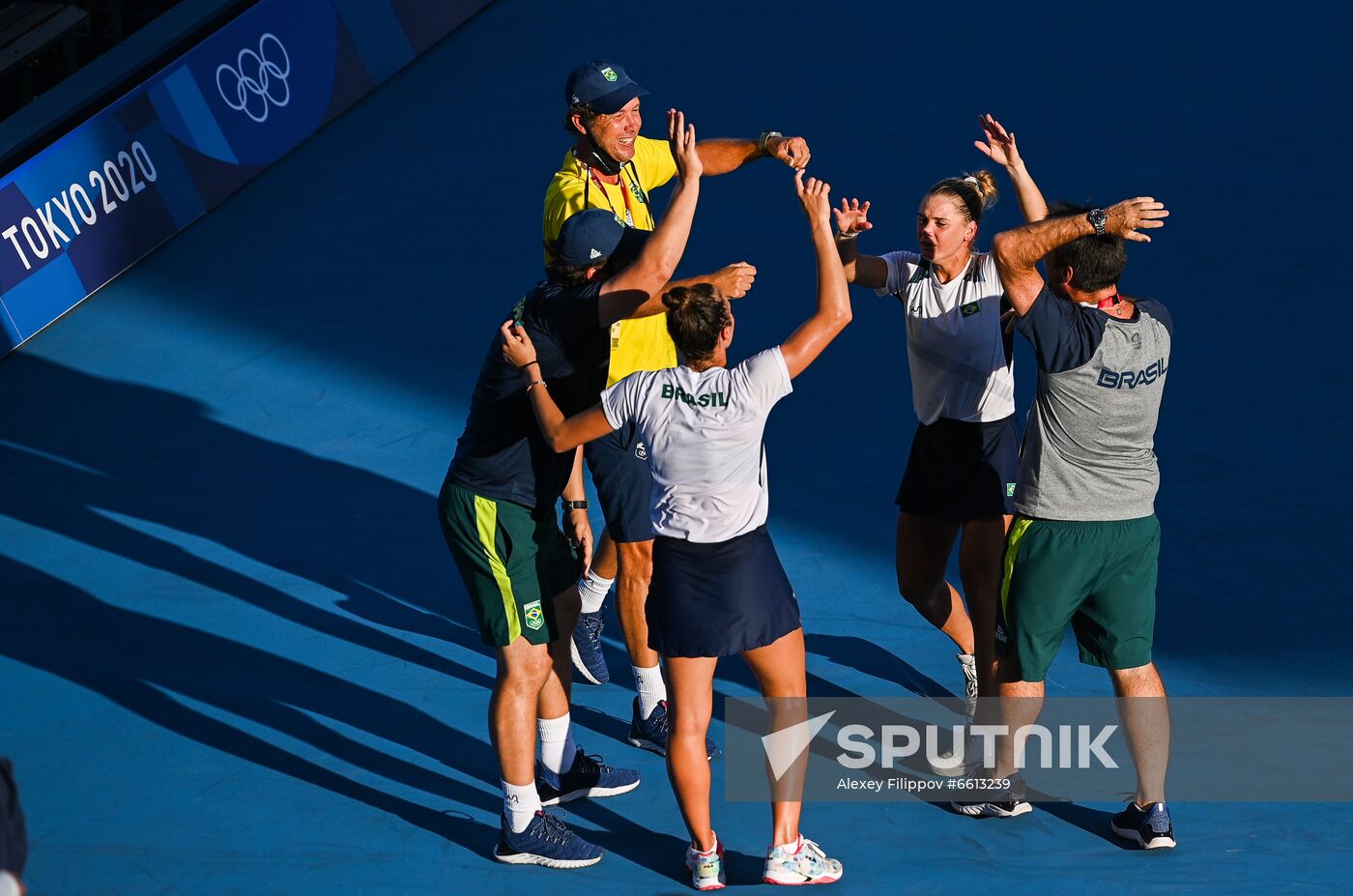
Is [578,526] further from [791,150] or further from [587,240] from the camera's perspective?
[791,150]

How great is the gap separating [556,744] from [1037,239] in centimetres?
252

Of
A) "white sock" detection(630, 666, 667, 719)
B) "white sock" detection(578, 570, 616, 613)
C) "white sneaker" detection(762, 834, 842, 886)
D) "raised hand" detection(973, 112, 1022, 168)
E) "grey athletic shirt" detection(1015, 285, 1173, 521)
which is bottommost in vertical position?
"white sneaker" detection(762, 834, 842, 886)

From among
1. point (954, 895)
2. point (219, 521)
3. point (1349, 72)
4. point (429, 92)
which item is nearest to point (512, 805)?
point (954, 895)

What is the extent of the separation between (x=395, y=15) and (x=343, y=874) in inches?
340

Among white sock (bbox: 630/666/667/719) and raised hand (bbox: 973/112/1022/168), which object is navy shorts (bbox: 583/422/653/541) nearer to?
white sock (bbox: 630/666/667/719)

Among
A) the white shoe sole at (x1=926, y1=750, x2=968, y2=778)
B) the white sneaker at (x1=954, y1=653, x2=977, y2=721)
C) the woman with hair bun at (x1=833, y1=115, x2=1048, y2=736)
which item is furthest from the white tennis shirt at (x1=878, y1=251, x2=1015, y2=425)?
the white shoe sole at (x1=926, y1=750, x2=968, y2=778)

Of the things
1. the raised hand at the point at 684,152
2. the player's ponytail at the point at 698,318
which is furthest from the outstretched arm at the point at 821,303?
the raised hand at the point at 684,152

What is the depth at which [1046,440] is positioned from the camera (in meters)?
5.11

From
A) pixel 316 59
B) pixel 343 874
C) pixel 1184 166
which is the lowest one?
pixel 343 874

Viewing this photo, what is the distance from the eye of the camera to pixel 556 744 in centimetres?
571

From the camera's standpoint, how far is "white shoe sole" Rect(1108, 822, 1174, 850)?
5227mm

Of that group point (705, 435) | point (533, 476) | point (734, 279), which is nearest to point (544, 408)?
point (533, 476)

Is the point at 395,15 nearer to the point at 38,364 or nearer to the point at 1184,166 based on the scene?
the point at 38,364
